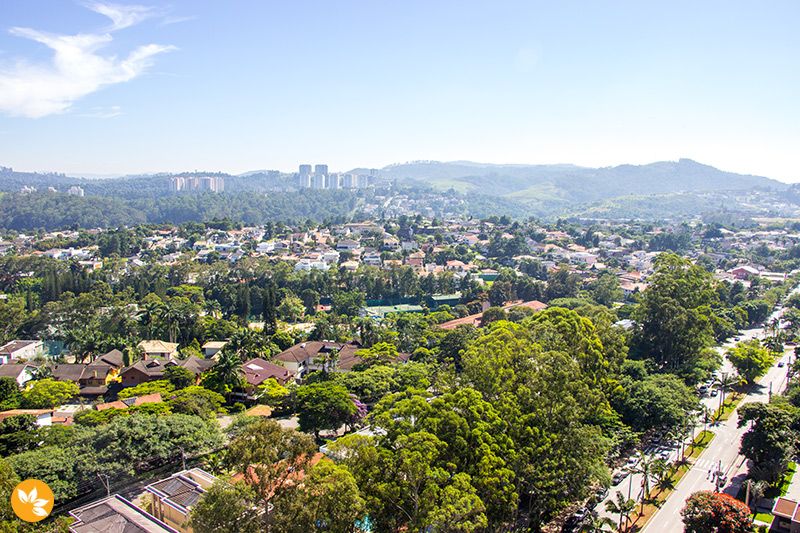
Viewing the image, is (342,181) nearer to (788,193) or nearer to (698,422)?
(788,193)

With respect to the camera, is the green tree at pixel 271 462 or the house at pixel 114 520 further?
the house at pixel 114 520

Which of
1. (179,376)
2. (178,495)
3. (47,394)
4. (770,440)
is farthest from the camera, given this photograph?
(179,376)

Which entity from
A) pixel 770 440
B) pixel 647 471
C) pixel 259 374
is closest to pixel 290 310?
pixel 259 374

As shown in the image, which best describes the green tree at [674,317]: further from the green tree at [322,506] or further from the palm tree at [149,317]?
the palm tree at [149,317]

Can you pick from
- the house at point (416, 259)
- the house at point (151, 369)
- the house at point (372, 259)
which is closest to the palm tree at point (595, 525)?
the house at point (151, 369)

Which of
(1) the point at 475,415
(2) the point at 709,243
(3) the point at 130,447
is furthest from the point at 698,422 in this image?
(2) the point at 709,243

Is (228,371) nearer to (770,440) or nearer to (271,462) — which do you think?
(271,462)

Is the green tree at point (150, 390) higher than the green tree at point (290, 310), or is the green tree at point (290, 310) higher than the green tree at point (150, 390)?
the green tree at point (150, 390)
